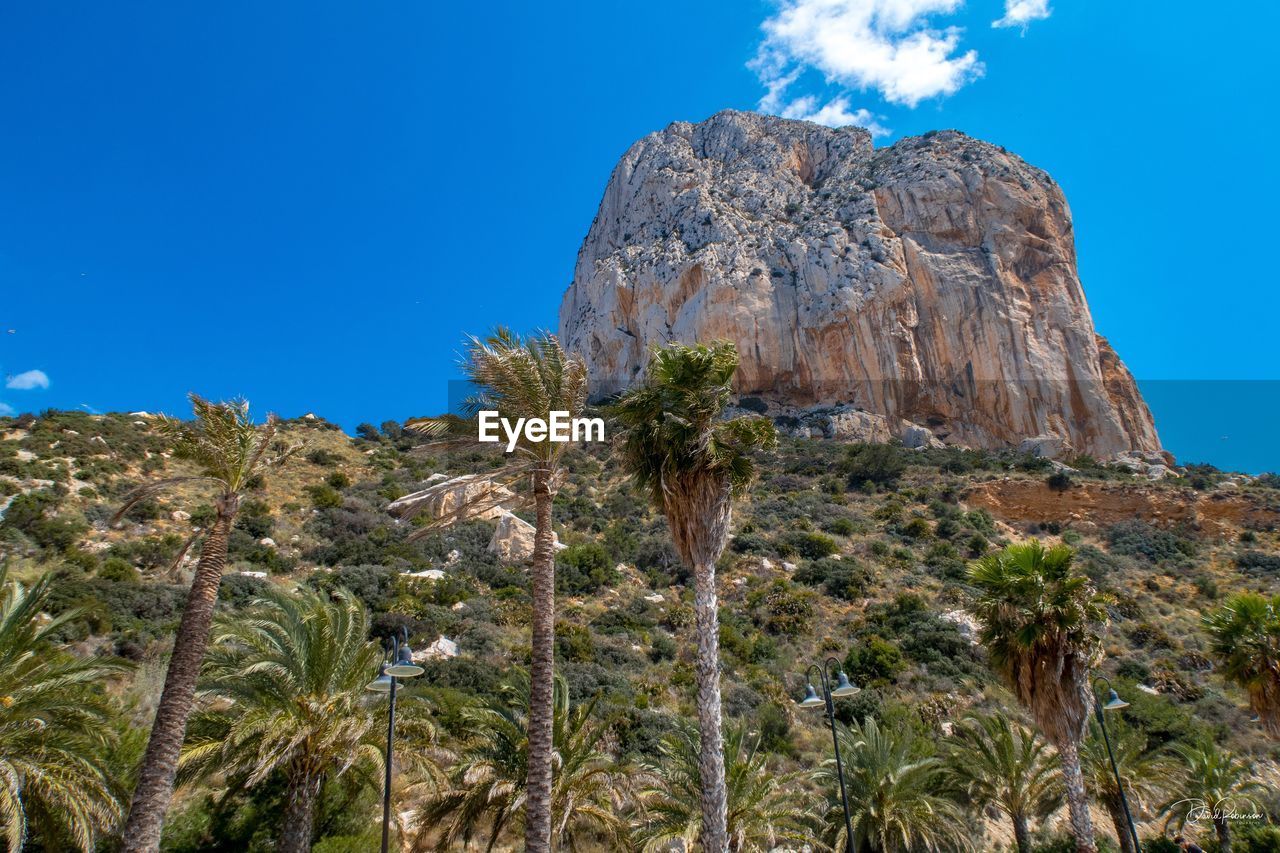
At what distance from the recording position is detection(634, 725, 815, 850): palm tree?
41.2ft

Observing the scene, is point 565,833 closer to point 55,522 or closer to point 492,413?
point 492,413

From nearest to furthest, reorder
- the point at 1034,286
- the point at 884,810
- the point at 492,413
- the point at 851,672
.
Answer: the point at 492,413 → the point at 884,810 → the point at 851,672 → the point at 1034,286

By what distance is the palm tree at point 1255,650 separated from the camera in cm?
1231

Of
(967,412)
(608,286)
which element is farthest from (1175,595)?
(608,286)

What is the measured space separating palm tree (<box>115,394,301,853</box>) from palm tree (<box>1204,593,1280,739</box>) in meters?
15.8

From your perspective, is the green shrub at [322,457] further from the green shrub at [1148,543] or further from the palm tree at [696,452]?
the green shrub at [1148,543]

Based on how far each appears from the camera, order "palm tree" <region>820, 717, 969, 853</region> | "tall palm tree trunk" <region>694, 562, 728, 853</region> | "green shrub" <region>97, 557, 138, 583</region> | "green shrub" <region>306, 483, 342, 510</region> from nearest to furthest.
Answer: "tall palm tree trunk" <region>694, 562, 728, 853</region> → "palm tree" <region>820, 717, 969, 853</region> → "green shrub" <region>97, 557, 138, 583</region> → "green shrub" <region>306, 483, 342, 510</region>

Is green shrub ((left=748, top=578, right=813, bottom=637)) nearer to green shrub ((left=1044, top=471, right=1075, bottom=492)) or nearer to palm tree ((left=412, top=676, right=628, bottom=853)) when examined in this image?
palm tree ((left=412, top=676, right=628, bottom=853))

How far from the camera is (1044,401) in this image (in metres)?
58.1

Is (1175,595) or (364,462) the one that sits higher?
(364,462)

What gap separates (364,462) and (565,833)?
35.6 m

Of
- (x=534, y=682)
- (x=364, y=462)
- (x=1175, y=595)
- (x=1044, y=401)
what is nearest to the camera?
(x=534, y=682)

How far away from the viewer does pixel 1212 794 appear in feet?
50.5

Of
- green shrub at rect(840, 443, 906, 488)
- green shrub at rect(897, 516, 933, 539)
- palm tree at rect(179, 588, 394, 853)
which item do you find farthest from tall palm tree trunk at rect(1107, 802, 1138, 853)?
green shrub at rect(840, 443, 906, 488)
